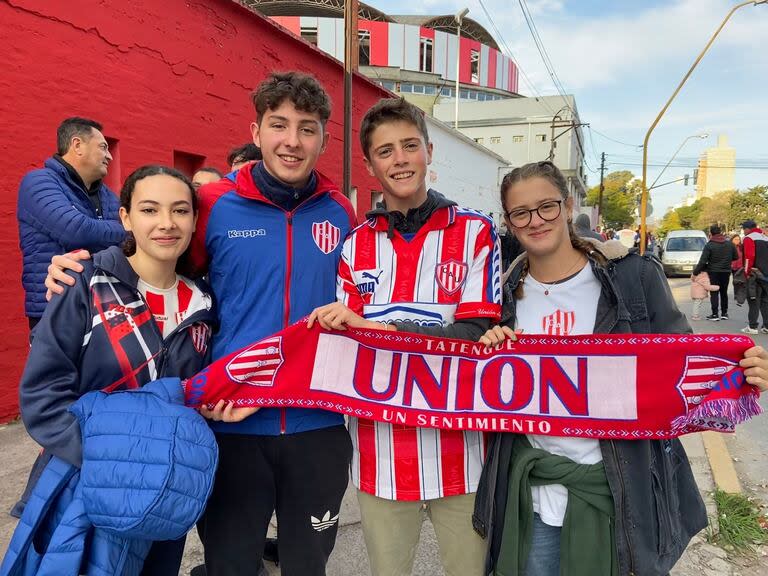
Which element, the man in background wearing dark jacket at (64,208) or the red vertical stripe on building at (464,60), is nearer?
the man in background wearing dark jacket at (64,208)

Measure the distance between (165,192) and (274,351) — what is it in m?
0.76

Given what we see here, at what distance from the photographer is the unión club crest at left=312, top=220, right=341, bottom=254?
220 cm

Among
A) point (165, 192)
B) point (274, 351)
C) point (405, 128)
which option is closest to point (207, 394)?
point (274, 351)

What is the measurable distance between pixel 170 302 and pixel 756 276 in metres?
11.5

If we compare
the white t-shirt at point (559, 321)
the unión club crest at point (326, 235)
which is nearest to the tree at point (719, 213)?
the white t-shirt at point (559, 321)

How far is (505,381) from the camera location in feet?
6.91

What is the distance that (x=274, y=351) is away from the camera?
2105 mm

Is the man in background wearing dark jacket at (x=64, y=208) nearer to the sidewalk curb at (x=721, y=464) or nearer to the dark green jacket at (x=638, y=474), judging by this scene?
the dark green jacket at (x=638, y=474)

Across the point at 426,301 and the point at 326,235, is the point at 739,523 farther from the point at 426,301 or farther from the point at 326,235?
the point at 326,235

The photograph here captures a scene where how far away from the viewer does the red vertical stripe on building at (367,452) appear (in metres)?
2.06

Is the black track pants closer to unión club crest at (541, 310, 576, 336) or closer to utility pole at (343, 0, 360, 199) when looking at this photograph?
unión club crest at (541, 310, 576, 336)

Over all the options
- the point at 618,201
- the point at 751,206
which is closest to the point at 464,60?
the point at 618,201

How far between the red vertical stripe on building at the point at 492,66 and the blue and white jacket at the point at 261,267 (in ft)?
209

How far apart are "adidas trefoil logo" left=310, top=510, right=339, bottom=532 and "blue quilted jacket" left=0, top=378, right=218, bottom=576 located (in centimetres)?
56
